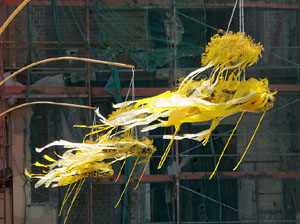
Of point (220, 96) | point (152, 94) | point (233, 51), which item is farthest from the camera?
point (152, 94)

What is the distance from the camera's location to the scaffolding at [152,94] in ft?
42.5

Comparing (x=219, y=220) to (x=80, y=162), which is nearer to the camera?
(x=80, y=162)

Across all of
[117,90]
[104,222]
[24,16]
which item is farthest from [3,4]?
[104,222]

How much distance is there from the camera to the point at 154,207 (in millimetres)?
13102

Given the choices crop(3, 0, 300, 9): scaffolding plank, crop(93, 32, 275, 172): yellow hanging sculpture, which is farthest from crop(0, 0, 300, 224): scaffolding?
crop(93, 32, 275, 172): yellow hanging sculpture

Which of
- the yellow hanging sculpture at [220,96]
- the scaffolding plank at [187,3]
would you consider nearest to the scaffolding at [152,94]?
the scaffolding plank at [187,3]

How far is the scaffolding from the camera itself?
13.0 m

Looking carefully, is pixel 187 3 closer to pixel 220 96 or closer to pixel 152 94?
pixel 152 94

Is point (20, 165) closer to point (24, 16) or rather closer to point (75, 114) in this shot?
point (75, 114)

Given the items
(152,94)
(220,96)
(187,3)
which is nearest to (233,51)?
(220,96)

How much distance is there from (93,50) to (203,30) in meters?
2.45

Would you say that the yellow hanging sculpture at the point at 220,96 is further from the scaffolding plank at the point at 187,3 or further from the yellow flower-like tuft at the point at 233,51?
the scaffolding plank at the point at 187,3

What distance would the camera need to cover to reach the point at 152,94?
13086 mm

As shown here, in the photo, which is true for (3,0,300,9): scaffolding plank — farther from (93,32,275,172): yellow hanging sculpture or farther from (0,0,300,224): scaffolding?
(93,32,275,172): yellow hanging sculpture
